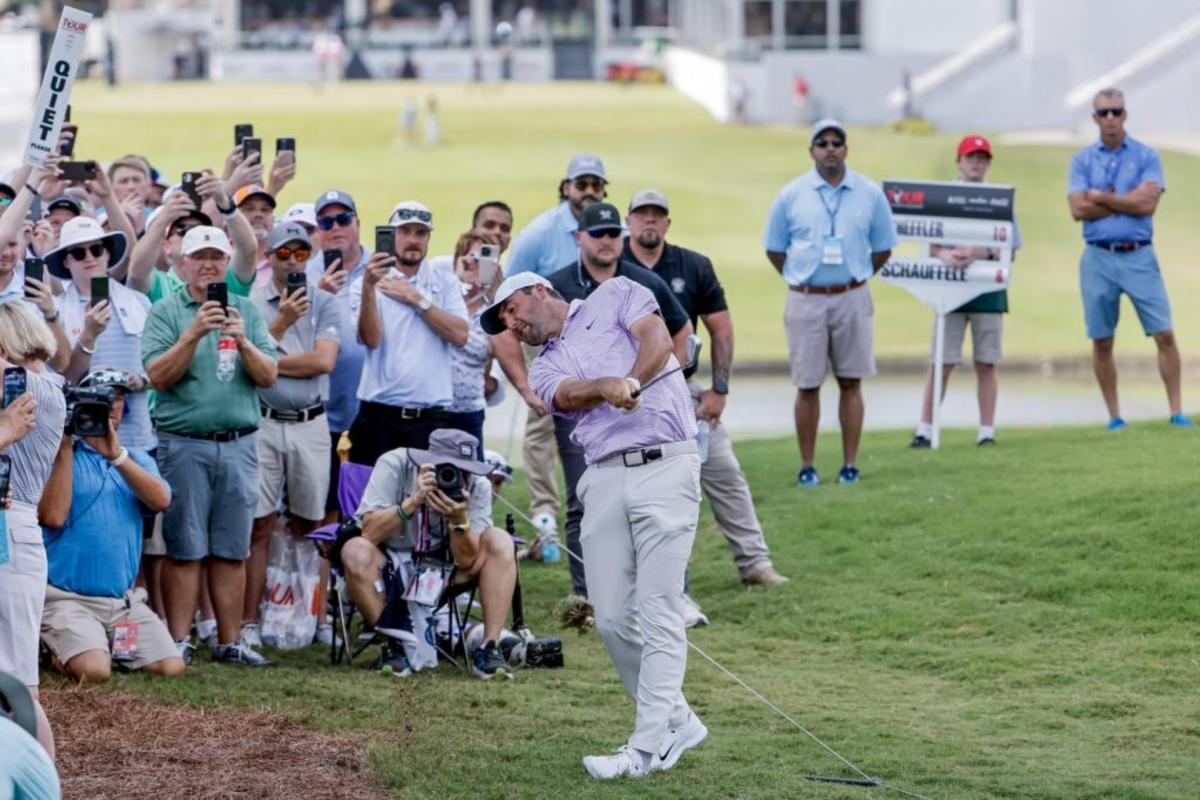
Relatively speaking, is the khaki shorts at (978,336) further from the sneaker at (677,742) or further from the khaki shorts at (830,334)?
the sneaker at (677,742)

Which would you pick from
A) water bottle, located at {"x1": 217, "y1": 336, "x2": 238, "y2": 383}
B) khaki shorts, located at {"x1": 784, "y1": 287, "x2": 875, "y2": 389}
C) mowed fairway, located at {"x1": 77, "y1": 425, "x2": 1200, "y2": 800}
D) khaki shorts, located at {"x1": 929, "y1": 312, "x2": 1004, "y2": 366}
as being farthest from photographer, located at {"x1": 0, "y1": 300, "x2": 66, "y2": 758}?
khaki shorts, located at {"x1": 929, "y1": 312, "x2": 1004, "y2": 366}

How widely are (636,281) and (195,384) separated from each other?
2.27m

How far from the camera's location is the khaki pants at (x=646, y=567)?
26.7ft

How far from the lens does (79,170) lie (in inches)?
451

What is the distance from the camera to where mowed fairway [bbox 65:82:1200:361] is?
104 feet

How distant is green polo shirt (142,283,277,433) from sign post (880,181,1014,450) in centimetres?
680

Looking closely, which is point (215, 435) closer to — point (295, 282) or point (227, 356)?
point (227, 356)

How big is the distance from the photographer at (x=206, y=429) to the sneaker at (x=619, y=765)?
288 cm

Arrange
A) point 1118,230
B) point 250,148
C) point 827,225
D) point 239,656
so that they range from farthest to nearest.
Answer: point 1118,230, point 827,225, point 250,148, point 239,656

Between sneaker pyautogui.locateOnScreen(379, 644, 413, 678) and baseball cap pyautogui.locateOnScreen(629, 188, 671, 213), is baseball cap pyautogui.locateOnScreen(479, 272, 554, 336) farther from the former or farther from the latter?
baseball cap pyautogui.locateOnScreen(629, 188, 671, 213)

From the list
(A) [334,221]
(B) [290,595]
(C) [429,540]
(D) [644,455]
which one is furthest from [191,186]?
(D) [644,455]

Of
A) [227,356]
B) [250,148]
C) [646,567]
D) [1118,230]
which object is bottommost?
[646,567]

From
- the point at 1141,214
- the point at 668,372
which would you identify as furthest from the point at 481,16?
the point at 668,372

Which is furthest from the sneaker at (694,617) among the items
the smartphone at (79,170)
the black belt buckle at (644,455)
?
the smartphone at (79,170)
